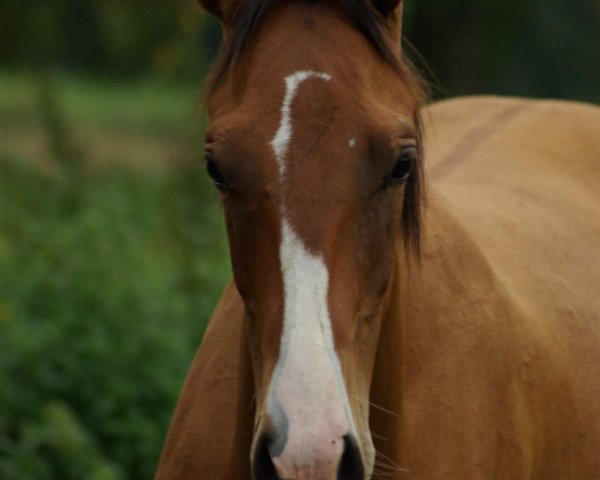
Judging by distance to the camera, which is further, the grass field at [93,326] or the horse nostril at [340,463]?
the grass field at [93,326]

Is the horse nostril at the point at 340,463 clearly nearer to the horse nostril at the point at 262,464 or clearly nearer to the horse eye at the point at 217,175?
the horse nostril at the point at 262,464

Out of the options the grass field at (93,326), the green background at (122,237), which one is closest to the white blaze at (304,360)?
the green background at (122,237)

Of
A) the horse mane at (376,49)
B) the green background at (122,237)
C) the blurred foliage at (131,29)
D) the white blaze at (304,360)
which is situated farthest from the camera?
the blurred foliage at (131,29)

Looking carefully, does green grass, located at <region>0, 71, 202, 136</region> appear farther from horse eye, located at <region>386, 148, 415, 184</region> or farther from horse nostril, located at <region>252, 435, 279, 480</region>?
horse nostril, located at <region>252, 435, 279, 480</region>

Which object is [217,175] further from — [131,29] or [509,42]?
[509,42]

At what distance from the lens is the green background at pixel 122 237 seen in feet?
19.2

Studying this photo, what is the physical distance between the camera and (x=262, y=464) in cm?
270

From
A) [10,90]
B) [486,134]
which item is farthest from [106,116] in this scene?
[486,134]

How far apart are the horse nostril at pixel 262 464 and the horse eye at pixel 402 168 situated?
67cm

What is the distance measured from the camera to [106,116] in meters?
22.5

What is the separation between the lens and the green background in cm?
586

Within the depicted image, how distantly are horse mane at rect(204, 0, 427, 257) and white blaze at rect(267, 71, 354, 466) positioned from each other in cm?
33

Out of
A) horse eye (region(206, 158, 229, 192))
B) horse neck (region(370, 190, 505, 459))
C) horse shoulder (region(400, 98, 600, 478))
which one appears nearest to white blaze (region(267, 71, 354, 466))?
horse eye (region(206, 158, 229, 192))

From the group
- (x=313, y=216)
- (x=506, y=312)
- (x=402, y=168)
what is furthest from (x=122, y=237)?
(x=313, y=216)
